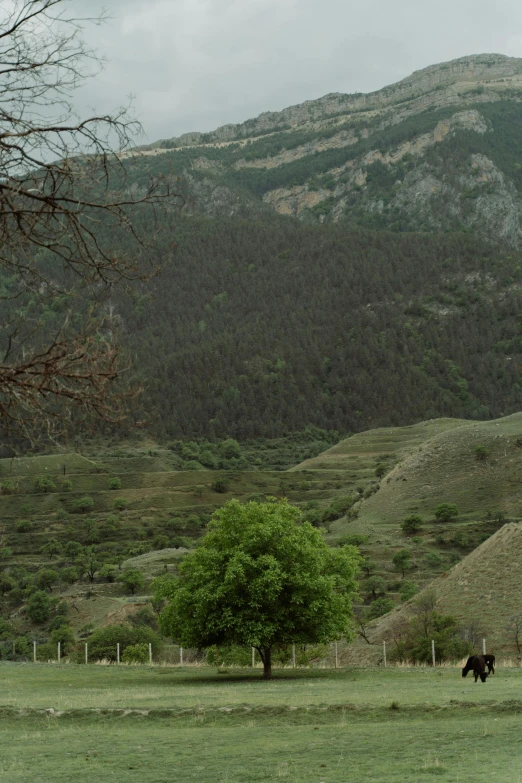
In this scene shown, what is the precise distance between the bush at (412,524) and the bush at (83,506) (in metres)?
47.0

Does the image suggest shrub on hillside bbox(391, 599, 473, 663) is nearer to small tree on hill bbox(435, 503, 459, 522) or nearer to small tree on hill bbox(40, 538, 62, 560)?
small tree on hill bbox(435, 503, 459, 522)

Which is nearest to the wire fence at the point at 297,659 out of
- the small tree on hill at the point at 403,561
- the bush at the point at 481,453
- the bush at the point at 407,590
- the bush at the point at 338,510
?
the bush at the point at 407,590

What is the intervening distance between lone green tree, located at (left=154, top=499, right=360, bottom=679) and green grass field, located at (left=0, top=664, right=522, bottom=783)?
1.98 metres

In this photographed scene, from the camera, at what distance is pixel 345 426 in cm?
18788

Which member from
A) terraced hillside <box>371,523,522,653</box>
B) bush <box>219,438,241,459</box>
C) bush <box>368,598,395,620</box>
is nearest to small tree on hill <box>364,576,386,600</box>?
bush <box>368,598,395,620</box>

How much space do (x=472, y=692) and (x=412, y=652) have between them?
18.4m

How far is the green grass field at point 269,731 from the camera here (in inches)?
499

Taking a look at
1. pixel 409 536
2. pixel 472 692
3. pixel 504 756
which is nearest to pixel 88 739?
pixel 504 756

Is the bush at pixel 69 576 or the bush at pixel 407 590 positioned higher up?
the bush at pixel 69 576

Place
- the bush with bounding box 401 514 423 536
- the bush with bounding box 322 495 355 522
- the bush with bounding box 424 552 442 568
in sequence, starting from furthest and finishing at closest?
the bush with bounding box 322 495 355 522
the bush with bounding box 401 514 423 536
the bush with bounding box 424 552 442 568

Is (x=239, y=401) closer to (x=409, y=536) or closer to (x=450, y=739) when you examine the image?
(x=409, y=536)

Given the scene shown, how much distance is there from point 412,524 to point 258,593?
4898cm

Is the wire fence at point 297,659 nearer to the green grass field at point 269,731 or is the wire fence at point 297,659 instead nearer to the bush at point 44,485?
the green grass field at point 269,731

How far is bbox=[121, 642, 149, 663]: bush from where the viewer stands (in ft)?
154
